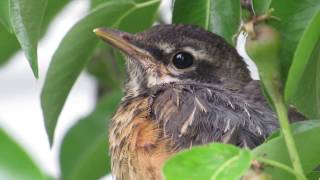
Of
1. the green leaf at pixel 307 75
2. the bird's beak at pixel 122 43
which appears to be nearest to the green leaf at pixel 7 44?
the bird's beak at pixel 122 43

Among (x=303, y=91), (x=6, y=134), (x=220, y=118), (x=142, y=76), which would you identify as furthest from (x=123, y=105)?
(x=6, y=134)

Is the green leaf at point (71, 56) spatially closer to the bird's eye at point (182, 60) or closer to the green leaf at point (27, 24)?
the green leaf at point (27, 24)

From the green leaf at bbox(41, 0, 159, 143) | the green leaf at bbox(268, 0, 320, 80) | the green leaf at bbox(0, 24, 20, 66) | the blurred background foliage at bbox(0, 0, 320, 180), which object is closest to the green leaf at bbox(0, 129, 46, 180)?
the blurred background foliage at bbox(0, 0, 320, 180)

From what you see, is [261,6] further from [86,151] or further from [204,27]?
[86,151]

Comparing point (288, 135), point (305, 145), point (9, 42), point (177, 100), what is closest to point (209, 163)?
point (288, 135)

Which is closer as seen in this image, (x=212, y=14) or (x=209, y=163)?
(x=209, y=163)

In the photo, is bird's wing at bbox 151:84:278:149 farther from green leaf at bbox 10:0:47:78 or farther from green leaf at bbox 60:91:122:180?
green leaf at bbox 10:0:47:78

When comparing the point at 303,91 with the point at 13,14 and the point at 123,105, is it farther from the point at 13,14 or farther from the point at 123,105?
the point at 123,105
